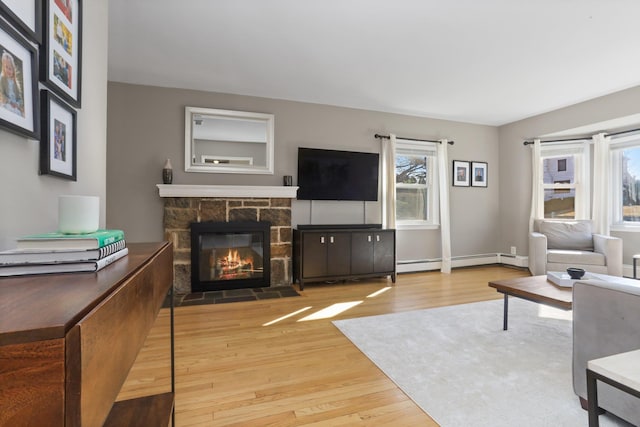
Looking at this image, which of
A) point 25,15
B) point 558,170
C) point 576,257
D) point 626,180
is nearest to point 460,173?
point 558,170

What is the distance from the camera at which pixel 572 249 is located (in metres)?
4.35

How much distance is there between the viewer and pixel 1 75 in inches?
30.3

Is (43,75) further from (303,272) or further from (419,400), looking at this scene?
(303,272)

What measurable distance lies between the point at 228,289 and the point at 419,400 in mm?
2756

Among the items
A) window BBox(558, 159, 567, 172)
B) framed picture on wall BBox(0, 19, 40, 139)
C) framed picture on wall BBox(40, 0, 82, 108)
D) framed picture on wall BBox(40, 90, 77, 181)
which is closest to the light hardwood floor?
framed picture on wall BBox(40, 90, 77, 181)

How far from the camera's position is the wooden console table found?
33 cm

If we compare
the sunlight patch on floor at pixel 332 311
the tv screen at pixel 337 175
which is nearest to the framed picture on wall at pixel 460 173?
the tv screen at pixel 337 175

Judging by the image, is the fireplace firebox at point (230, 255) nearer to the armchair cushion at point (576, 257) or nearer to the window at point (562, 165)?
the armchair cushion at point (576, 257)

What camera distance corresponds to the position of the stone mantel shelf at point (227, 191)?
3.63m

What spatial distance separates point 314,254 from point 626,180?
4667 mm

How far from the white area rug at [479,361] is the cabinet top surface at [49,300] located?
1.60m

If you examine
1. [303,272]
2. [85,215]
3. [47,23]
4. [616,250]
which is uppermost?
[47,23]

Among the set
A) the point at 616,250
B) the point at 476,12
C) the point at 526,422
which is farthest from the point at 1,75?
the point at 616,250

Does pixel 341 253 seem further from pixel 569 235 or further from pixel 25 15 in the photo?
pixel 25 15
